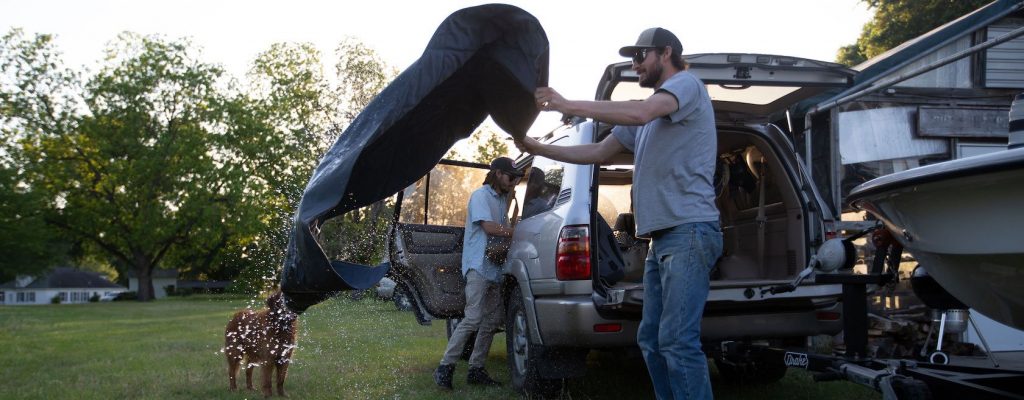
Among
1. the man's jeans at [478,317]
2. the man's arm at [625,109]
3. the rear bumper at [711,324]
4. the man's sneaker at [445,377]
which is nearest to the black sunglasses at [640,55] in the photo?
the man's arm at [625,109]

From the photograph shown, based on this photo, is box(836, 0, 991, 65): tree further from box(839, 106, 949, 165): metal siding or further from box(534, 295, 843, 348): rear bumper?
box(534, 295, 843, 348): rear bumper

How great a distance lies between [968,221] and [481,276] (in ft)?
12.5

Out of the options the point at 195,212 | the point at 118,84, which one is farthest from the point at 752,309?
the point at 118,84

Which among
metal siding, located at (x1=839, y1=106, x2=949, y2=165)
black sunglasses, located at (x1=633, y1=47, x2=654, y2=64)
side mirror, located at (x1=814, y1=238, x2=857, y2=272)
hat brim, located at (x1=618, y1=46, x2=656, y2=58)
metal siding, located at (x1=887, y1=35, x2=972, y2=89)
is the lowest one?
side mirror, located at (x1=814, y1=238, x2=857, y2=272)

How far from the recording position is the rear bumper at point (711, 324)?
4.98 metres

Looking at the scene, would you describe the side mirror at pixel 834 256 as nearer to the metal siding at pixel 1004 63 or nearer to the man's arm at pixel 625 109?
the man's arm at pixel 625 109

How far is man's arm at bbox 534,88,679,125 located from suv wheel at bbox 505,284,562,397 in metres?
2.26

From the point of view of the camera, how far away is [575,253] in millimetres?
5191

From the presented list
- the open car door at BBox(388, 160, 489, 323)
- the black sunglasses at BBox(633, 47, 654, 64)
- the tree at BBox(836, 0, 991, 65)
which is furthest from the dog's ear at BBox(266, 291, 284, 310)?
the tree at BBox(836, 0, 991, 65)

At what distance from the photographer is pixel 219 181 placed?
146 ft

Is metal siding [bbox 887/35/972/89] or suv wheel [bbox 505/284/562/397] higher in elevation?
metal siding [bbox 887/35/972/89]

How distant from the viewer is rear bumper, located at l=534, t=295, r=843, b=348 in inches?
196

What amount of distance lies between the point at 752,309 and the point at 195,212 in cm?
4285

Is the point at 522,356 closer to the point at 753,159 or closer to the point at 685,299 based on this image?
the point at 753,159
